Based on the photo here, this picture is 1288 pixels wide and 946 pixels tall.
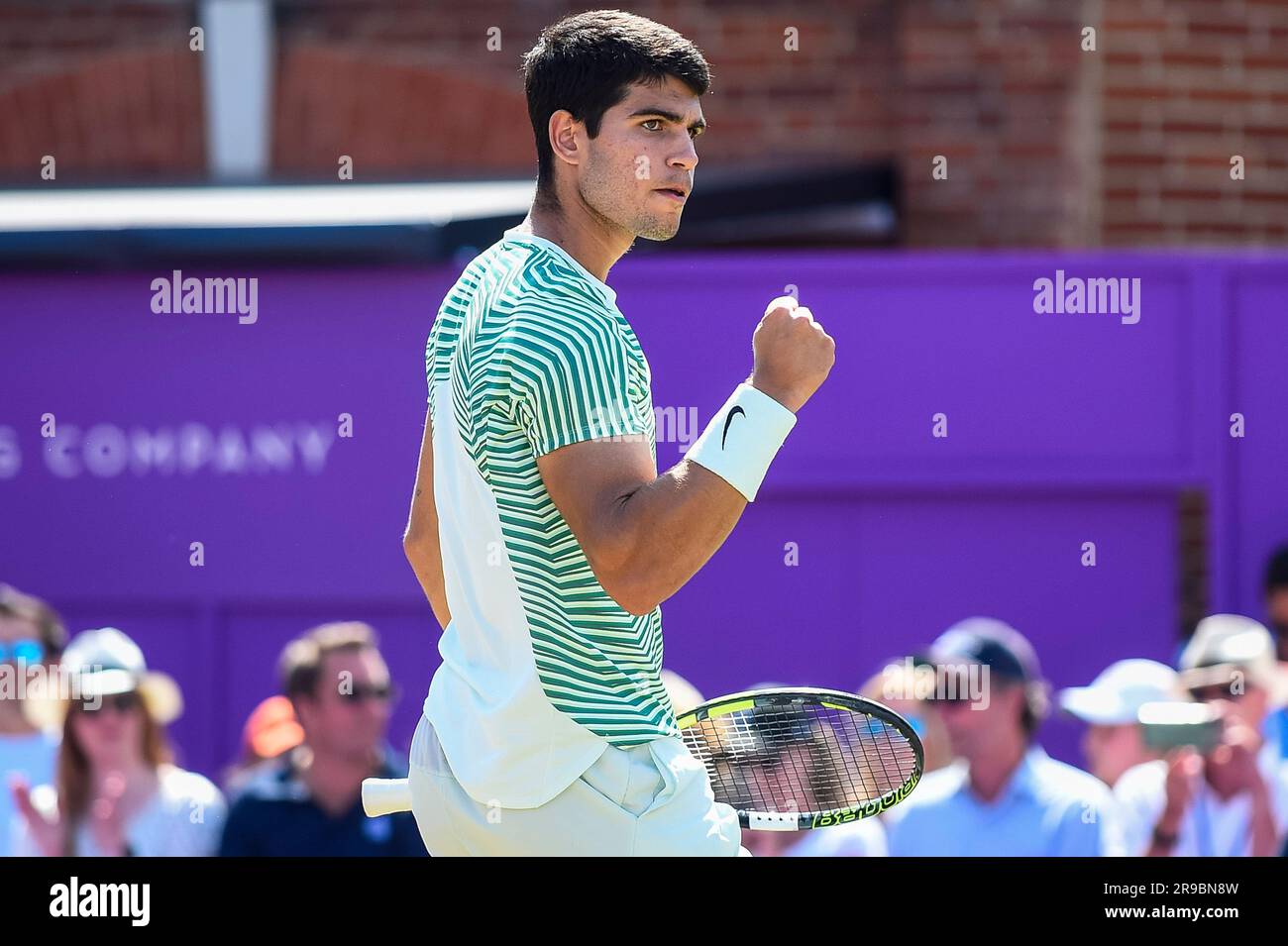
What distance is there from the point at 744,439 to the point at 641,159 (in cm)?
43

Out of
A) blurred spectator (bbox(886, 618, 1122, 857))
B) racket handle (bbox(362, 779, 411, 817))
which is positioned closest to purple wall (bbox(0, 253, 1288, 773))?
blurred spectator (bbox(886, 618, 1122, 857))

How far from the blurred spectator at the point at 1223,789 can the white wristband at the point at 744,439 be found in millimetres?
2870

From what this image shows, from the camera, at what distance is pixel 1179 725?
5359mm

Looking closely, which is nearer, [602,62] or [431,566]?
[602,62]

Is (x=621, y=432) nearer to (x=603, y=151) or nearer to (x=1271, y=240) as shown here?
(x=603, y=151)

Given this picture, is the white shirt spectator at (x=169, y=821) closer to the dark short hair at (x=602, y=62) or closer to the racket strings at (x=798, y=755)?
the racket strings at (x=798, y=755)

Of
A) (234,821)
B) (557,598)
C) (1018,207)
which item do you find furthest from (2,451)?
(557,598)

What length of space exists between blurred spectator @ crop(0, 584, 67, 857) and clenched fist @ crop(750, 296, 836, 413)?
3.38m

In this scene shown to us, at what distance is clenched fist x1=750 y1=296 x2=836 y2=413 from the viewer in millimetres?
2453

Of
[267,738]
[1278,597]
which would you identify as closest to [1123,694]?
[1278,597]

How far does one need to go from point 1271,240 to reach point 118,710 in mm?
4604

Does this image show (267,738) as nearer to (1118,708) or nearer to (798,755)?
(1118,708)

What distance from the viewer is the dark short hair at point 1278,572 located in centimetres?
632

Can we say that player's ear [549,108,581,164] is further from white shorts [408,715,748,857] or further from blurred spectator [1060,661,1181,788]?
blurred spectator [1060,661,1181,788]
